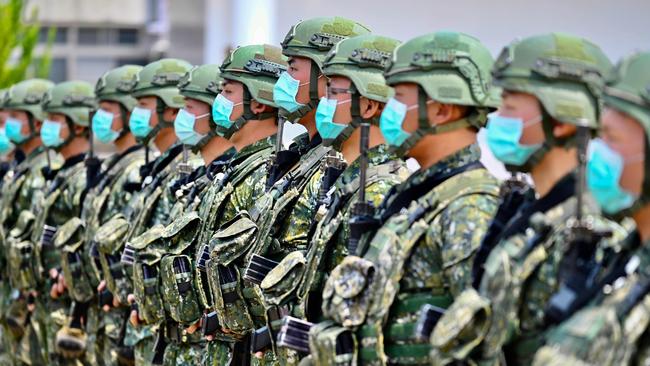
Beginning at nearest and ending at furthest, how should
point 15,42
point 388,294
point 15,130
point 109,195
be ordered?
1. point 388,294
2. point 109,195
3. point 15,130
4. point 15,42

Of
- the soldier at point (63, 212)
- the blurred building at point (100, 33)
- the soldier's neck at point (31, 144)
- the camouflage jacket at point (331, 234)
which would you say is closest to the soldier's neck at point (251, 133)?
the camouflage jacket at point (331, 234)

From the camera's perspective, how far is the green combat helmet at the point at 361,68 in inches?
293

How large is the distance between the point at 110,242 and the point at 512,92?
5.32 m

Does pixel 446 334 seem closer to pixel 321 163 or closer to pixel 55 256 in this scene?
pixel 321 163

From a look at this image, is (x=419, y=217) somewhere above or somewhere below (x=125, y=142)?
above

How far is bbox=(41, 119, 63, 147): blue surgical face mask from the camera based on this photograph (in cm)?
1298

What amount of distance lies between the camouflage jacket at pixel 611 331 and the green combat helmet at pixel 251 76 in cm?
436

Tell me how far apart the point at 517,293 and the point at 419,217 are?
0.89 metres

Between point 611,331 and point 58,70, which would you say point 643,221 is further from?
point 58,70

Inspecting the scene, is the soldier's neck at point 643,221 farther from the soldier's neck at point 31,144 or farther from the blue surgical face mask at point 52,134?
the soldier's neck at point 31,144

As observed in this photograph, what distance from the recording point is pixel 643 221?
17.3ft

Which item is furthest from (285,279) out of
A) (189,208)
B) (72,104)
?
(72,104)

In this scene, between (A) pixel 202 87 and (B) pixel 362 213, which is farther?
(A) pixel 202 87

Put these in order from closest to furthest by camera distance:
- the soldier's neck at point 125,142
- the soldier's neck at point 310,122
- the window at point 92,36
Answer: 1. the soldier's neck at point 310,122
2. the soldier's neck at point 125,142
3. the window at point 92,36
